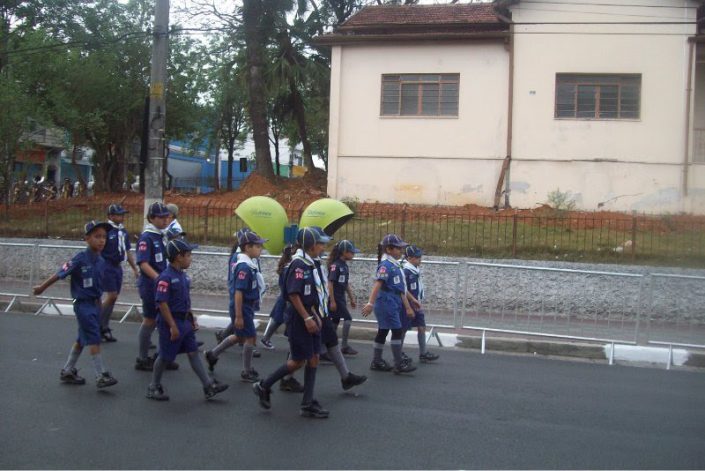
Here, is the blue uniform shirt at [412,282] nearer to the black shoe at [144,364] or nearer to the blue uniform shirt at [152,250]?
the blue uniform shirt at [152,250]

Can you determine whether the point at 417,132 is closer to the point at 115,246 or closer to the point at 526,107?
the point at 526,107

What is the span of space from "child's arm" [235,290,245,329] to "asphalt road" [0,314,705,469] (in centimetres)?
66

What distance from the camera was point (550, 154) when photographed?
66.0ft

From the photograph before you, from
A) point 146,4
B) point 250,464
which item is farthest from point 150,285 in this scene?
point 146,4

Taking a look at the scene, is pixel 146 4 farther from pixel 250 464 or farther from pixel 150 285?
pixel 250 464

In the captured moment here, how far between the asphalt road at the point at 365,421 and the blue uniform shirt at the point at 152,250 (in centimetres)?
122

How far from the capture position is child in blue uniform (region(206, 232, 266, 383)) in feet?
25.2

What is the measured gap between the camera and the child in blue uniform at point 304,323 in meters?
6.55

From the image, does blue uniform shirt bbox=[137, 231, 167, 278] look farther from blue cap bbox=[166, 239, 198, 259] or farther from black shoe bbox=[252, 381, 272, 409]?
black shoe bbox=[252, 381, 272, 409]

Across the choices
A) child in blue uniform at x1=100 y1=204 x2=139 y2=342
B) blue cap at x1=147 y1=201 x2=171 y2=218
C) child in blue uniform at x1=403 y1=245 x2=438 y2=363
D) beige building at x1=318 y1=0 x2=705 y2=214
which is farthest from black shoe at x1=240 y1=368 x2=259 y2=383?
beige building at x1=318 y1=0 x2=705 y2=214

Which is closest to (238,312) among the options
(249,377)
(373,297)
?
(249,377)

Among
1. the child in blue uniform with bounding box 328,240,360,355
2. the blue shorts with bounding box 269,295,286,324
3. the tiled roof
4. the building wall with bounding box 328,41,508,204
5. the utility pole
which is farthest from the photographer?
the tiled roof

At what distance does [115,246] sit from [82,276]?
236 centimetres

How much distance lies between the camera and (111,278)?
9.64 m
